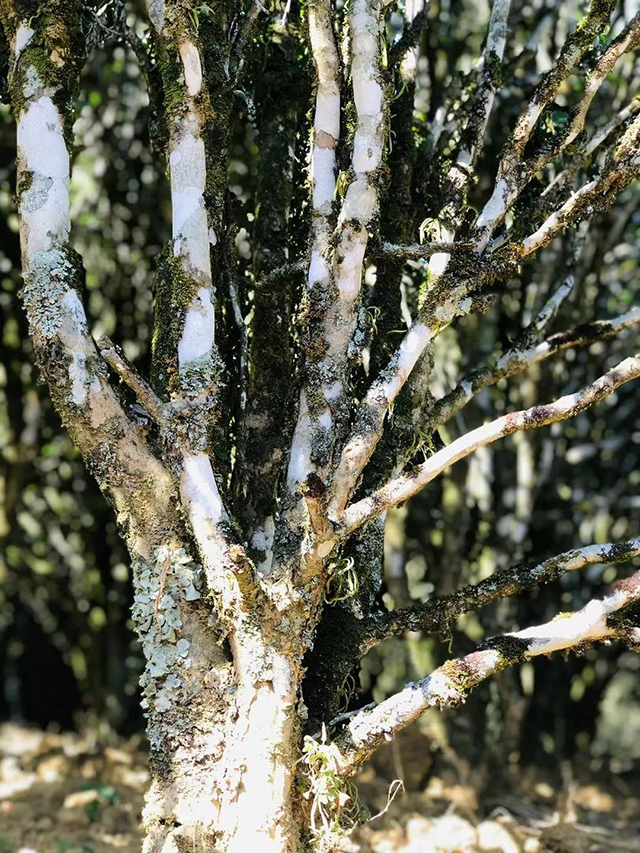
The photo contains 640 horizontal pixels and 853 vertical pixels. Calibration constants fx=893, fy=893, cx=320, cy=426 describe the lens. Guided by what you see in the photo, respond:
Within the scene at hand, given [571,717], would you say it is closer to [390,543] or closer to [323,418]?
[390,543]

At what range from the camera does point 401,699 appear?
2307 millimetres

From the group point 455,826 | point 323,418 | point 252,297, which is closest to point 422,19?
point 252,297

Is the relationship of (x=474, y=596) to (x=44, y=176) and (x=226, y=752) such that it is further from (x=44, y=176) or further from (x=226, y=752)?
(x=44, y=176)

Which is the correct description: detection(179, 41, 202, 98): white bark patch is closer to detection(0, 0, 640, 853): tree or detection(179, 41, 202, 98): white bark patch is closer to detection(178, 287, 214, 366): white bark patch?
detection(0, 0, 640, 853): tree

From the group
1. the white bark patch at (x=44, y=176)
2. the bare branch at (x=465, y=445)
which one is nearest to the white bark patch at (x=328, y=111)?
the white bark patch at (x=44, y=176)

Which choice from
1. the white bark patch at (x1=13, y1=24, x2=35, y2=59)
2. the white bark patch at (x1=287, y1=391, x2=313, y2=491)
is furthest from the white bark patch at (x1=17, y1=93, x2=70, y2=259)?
the white bark patch at (x1=287, y1=391, x2=313, y2=491)

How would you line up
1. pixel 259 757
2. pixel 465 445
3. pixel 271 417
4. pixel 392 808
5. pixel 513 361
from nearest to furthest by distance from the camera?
pixel 259 757 → pixel 465 445 → pixel 271 417 → pixel 513 361 → pixel 392 808

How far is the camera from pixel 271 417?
2.69m

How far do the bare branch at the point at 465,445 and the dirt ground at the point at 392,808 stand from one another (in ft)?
5.93

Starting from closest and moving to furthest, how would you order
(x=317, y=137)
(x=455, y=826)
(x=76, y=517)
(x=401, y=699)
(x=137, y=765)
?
(x=401, y=699), (x=317, y=137), (x=455, y=826), (x=137, y=765), (x=76, y=517)

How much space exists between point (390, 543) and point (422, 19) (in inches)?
94.0

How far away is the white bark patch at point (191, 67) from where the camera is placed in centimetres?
236

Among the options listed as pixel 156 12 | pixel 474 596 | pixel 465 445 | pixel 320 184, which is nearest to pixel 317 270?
pixel 320 184

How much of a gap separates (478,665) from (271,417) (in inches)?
36.6
